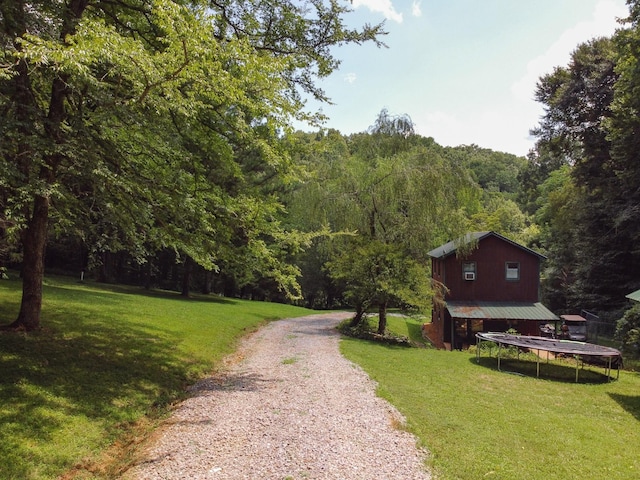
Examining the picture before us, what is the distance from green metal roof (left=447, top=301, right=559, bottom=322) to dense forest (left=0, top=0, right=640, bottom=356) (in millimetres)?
4716

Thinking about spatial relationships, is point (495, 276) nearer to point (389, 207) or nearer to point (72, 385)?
point (389, 207)

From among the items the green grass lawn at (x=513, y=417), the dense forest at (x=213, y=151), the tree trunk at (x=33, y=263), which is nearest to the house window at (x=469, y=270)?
the dense forest at (x=213, y=151)

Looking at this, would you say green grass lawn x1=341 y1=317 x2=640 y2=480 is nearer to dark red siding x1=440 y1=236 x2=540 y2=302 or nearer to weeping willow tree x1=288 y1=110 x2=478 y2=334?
weeping willow tree x1=288 y1=110 x2=478 y2=334

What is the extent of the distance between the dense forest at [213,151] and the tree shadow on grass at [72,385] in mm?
1643

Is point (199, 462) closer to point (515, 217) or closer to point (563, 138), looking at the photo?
point (563, 138)

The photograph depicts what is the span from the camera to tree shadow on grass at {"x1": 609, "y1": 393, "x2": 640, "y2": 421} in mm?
11045

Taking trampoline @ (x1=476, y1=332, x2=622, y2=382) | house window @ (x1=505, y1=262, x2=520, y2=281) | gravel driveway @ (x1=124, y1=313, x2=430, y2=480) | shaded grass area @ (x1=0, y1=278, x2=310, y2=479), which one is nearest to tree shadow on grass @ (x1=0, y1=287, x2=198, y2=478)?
shaded grass area @ (x1=0, y1=278, x2=310, y2=479)

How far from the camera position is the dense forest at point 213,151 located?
7.00 metres

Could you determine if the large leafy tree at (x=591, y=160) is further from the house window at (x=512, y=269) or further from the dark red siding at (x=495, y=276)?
the house window at (x=512, y=269)

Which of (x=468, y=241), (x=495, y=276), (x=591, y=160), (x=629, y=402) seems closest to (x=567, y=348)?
(x=629, y=402)

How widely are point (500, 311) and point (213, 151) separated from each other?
2126 cm

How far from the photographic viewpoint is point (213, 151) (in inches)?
435

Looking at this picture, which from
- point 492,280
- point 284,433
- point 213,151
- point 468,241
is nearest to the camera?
point 284,433

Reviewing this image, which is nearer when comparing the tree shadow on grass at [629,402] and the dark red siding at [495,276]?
the tree shadow on grass at [629,402]
